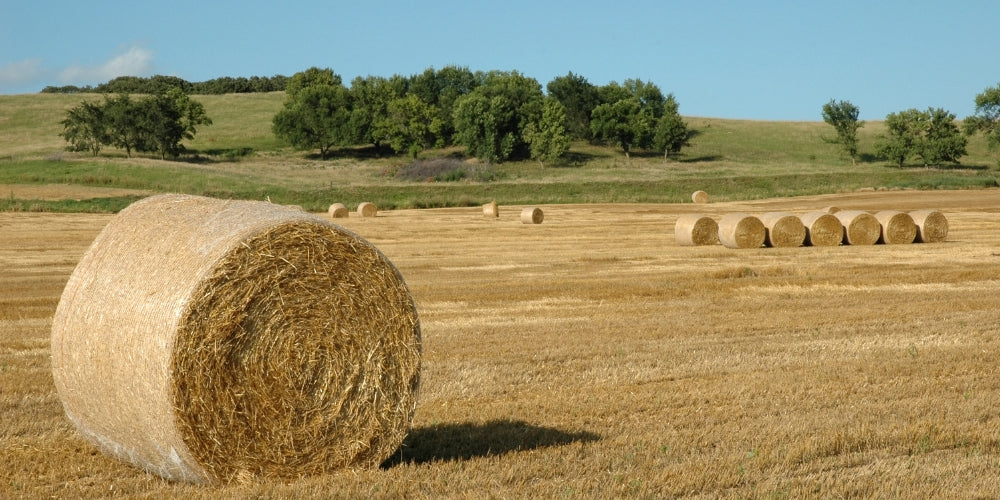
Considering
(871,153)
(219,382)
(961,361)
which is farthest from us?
(871,153)

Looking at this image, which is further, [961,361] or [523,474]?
[961,361]

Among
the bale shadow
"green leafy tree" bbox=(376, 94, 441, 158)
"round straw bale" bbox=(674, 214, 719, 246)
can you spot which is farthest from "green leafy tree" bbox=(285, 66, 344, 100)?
the bale shadow

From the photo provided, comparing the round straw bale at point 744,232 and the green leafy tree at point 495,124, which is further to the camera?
the green leafy tree at point 495,124

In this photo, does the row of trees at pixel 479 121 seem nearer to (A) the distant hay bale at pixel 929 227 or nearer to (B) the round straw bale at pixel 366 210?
(B) the round straw bale at pixel 366 210

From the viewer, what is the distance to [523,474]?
6750mm

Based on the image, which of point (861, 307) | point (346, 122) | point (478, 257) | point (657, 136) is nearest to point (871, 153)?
point (657, 136)

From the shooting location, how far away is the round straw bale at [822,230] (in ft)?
83.4

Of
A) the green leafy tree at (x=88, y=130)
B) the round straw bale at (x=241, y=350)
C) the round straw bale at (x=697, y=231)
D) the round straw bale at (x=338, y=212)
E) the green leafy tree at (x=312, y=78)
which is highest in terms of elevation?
the green leafy tree at (x=312, y=78)

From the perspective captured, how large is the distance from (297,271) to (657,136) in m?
90.9

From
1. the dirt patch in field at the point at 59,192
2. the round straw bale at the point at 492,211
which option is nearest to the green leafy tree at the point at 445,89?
the dirt patch in field at the point at 59,192

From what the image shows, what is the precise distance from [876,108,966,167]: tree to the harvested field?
67264 millimetres

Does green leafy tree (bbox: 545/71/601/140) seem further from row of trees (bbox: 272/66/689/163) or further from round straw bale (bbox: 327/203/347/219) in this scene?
round straw bale (bbox: 327/203/347/219)

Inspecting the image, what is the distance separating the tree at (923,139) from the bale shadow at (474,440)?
82946 millimetres

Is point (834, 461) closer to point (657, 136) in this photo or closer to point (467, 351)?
point (467, 351)
